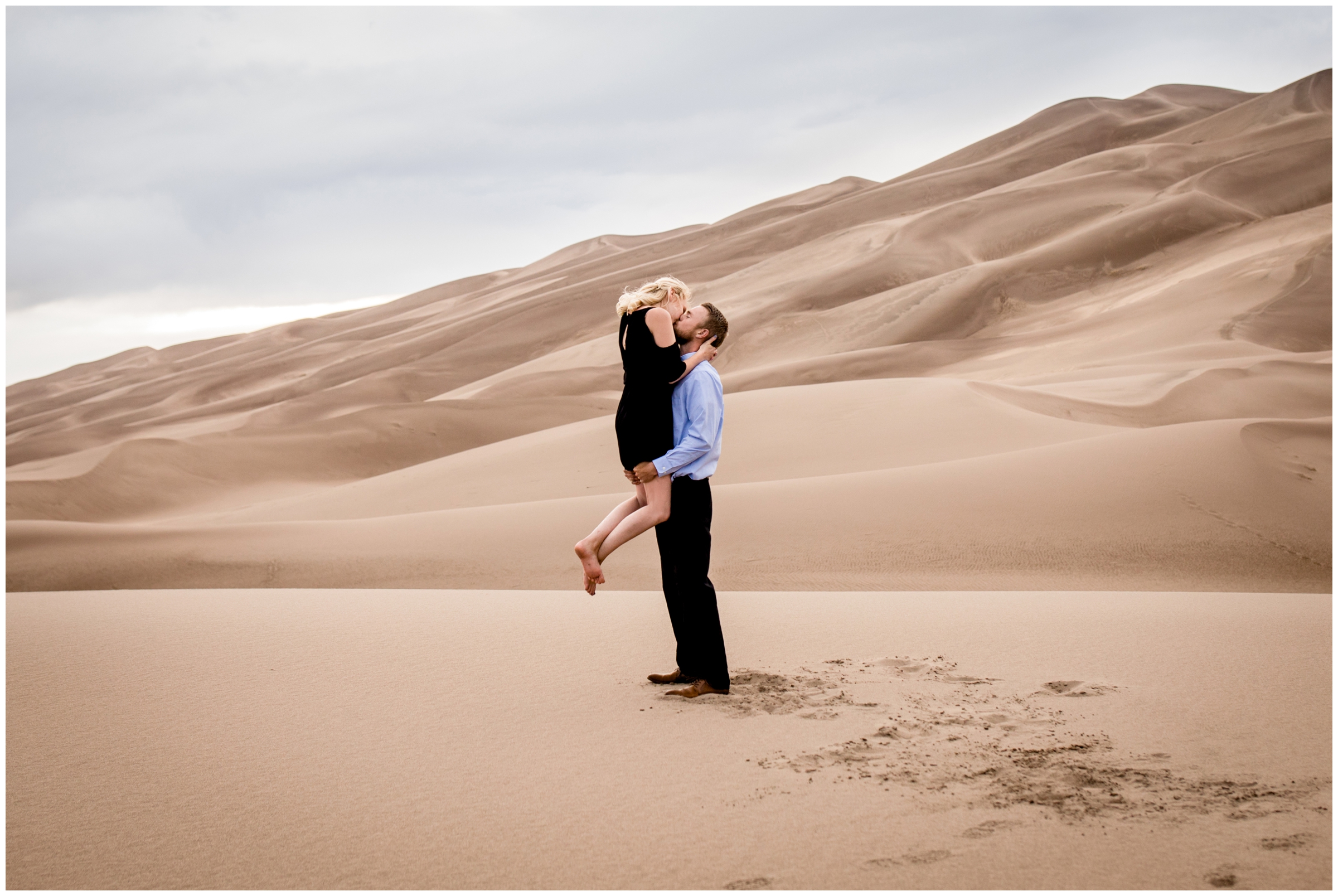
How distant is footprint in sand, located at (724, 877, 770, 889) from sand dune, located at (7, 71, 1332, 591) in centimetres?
575

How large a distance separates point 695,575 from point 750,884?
5.52 ft

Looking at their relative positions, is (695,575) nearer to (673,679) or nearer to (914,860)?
(673,679)

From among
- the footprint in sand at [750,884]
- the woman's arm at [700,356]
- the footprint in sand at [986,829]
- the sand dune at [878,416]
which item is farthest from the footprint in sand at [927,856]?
the sand dune at [878,416]

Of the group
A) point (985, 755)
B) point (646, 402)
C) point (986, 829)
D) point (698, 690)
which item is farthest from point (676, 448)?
point (986, 829)

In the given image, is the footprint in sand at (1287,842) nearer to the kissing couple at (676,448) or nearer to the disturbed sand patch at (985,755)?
the disturbed sand patch at (985,755)

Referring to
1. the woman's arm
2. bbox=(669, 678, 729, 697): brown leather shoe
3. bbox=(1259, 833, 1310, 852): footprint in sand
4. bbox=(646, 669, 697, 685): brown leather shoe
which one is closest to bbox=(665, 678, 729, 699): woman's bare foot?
bbox=(669, 678, 729, 697): brown leather shoe

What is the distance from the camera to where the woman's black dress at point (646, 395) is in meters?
3.77

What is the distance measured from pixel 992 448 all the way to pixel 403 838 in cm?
1139

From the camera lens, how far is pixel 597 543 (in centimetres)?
386

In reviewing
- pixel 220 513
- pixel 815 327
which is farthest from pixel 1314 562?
pixel 815 327

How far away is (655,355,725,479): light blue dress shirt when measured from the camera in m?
3.76

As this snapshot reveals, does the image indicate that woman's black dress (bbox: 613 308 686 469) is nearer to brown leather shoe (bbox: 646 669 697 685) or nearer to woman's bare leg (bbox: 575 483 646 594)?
woman's bare leg (bbox: 575 483 646 594)

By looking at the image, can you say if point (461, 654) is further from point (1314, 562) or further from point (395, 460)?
point (395, 460)

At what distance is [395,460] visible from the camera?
25.7m
